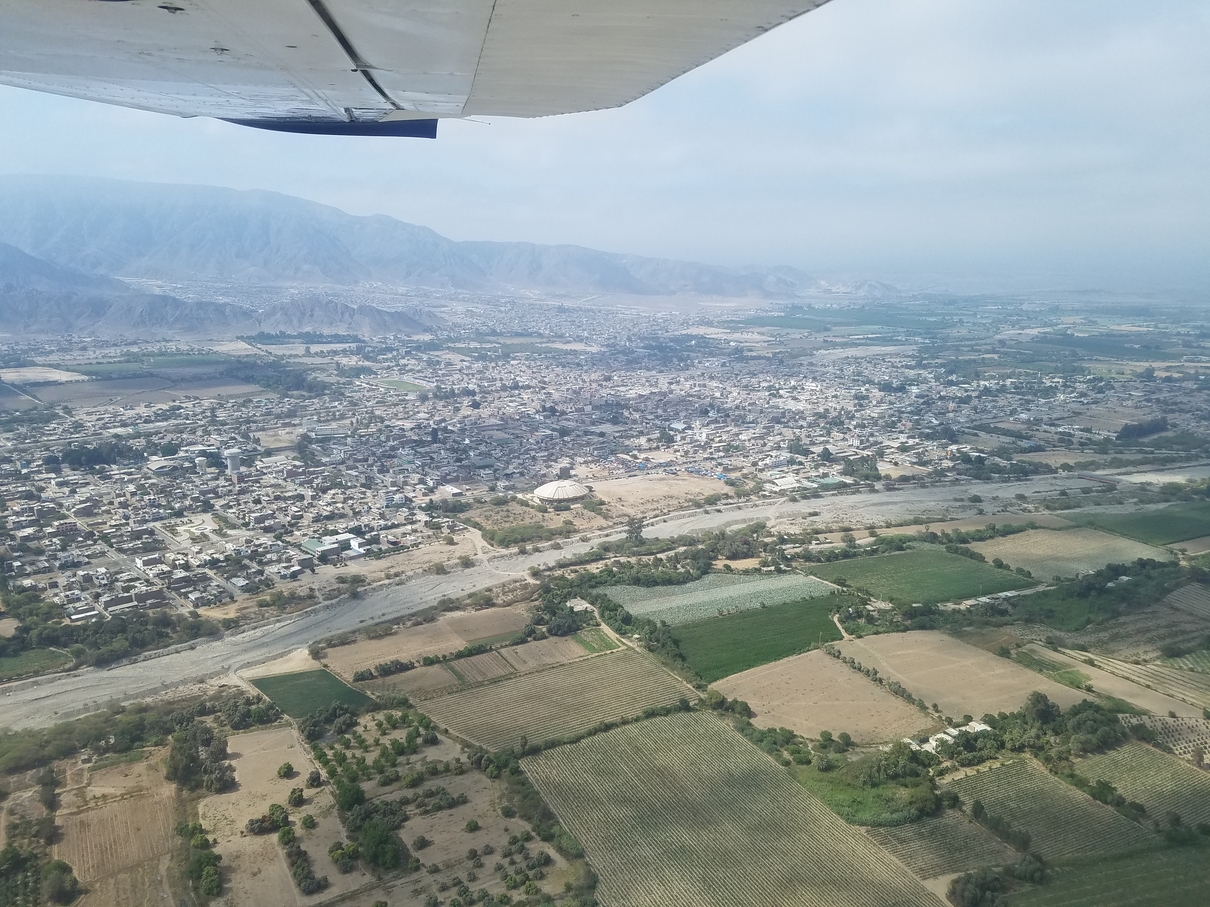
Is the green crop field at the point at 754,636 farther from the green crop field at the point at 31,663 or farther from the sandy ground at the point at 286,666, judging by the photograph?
the green crop field at the point at 31,663

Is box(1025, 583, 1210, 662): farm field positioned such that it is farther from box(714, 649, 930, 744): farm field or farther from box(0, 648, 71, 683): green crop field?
box(0, 648, 71, 683): green crop field

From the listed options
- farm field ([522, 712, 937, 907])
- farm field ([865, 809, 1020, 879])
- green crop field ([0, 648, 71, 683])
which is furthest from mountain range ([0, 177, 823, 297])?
farm field ([865, 809, 1020, 879])

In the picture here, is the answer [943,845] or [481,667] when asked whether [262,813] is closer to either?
[481,667]

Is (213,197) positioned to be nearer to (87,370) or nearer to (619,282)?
(619,282)

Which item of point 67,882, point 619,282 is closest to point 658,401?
→ point 67,882

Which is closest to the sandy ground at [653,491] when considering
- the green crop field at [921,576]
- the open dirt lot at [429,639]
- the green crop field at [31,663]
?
the green crop field at [921,576]
